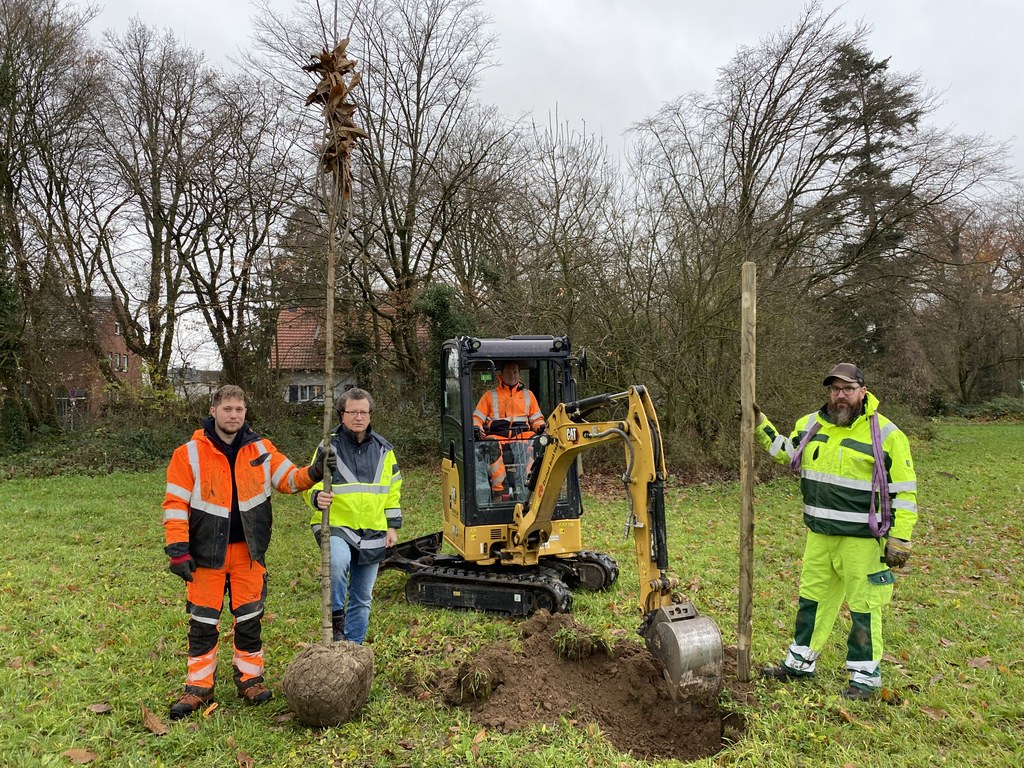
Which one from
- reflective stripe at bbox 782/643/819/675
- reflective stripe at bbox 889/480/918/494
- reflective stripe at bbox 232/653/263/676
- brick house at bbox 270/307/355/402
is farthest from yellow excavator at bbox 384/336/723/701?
brick house at bbox 270/307/355/402

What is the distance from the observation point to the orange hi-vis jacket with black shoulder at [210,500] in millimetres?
3773

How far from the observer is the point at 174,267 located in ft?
59.3

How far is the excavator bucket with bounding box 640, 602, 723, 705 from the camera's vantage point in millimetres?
3549

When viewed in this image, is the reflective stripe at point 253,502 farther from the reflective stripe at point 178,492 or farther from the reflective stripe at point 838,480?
the reflective stripe at point 838,480

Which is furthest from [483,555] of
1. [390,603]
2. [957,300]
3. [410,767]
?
[957,300]

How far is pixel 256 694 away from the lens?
3957mm

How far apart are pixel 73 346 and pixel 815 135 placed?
21757 mm

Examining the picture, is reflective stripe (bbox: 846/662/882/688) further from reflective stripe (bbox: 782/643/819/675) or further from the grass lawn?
reflective stripe (bbox: 782/643/819/675)

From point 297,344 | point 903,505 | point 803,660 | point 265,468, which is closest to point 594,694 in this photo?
point 803,660

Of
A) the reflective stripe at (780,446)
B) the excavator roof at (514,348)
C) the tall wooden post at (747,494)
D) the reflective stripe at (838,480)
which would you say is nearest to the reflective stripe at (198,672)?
the excavator roof at (514,348)

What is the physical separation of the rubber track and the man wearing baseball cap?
1.76 metres

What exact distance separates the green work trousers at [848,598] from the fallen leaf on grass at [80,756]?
418 centimetres

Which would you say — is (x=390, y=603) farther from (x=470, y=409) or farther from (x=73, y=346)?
(x=73, y=346)

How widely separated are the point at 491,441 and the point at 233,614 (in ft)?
8.91
